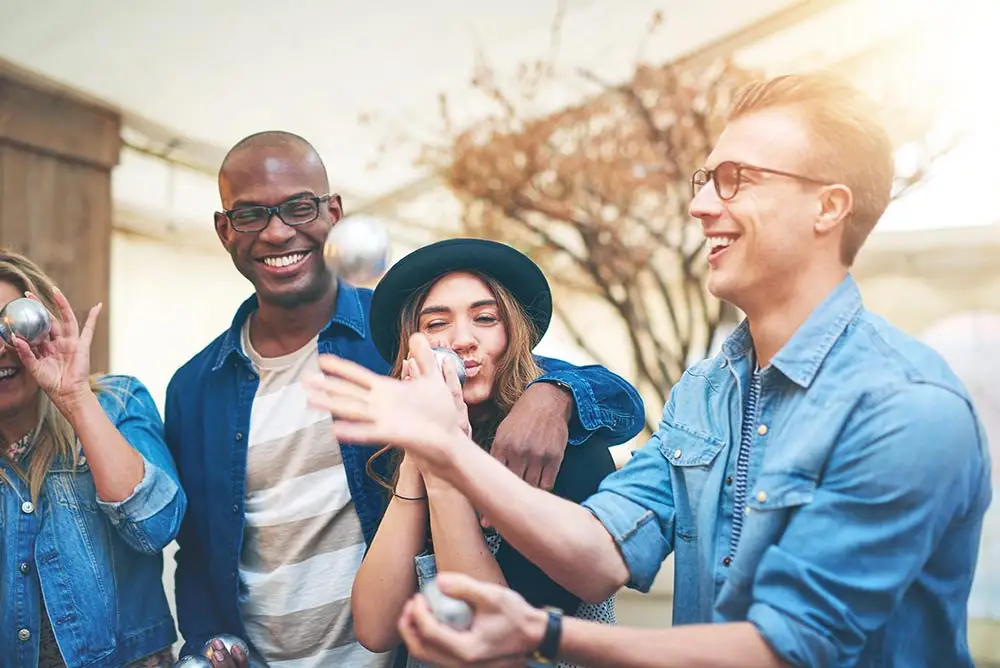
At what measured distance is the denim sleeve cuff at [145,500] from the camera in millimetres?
2195

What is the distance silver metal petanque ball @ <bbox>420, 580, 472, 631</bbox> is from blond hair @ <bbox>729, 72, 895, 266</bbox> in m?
0.93

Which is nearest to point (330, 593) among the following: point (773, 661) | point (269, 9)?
point (773, 661)

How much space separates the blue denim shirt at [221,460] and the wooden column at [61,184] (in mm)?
1946

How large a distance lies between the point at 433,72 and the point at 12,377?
3.54 metres

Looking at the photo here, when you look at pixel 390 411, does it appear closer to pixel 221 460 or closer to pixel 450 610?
pixel 450 610

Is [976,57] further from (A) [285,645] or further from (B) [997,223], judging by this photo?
(A) [285,645]

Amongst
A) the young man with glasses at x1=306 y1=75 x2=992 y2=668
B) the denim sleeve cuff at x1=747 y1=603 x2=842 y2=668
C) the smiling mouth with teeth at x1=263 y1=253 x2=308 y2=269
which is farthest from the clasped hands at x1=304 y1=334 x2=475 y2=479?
A: the smiling mouth with teeth at x1=263 y1=253 x2=308 y2=269

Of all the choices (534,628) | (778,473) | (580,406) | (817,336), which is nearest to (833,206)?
(817,336)

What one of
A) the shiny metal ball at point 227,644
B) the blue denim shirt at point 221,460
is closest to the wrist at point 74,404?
the blue denim shirt at point 221,460

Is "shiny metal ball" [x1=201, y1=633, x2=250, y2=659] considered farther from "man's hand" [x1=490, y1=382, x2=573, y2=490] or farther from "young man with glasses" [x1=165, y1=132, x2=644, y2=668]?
"man's hand" [x1=490, y1=382, x2=573, y2=490]

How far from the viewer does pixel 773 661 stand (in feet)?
4.72

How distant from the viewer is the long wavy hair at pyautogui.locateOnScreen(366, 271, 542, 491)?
2074 millimetres

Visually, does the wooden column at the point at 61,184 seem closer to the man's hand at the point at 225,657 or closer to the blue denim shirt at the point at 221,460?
the blue denim shirt at the point at 221,460

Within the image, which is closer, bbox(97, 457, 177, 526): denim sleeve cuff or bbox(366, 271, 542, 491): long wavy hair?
→ bbox(366, 271, 542, 491): long wavy hair
